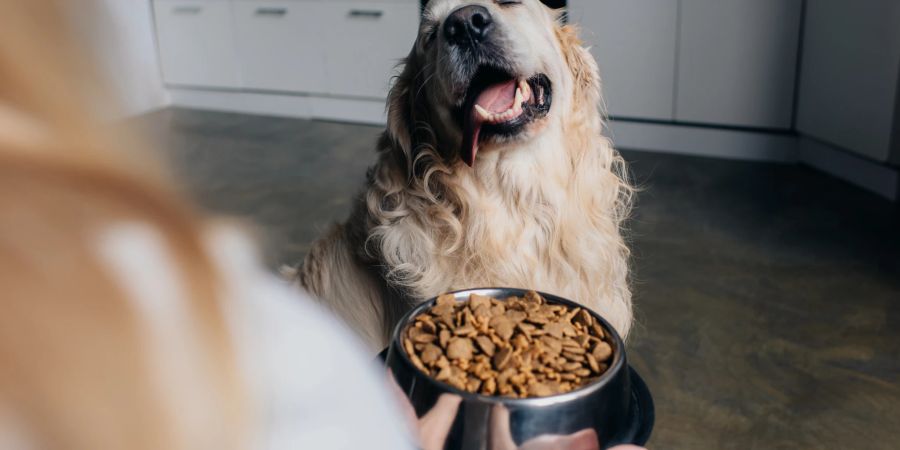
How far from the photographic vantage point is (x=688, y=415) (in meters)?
2.04

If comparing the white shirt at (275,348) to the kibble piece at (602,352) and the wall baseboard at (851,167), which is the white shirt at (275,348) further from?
the wall baseboard at (851,167)

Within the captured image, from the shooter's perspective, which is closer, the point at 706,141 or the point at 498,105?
the point at 498,105

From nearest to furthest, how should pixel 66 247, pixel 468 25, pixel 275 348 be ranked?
1. pixel 66 247
2. pixel 275 348
3. pixel 468 25

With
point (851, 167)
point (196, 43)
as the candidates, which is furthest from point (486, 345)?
point (196, 43)

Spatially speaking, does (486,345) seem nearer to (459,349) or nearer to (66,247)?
(459,349)

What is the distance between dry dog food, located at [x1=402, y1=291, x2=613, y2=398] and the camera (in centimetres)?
100

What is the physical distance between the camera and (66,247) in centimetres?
27

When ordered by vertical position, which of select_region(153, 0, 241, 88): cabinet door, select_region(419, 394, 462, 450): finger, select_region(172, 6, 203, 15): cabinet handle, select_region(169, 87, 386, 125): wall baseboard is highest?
select_region(419, 394, 462, 450): finger

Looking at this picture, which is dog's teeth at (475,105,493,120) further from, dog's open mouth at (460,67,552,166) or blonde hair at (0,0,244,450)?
blonde hair at (0,0,244,450)

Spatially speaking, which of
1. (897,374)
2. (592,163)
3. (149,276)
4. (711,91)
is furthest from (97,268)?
(711,91)

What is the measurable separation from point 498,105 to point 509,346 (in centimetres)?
70

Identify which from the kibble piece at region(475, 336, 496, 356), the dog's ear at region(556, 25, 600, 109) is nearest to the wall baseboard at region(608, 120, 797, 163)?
the dog's ear at region(556, 25, 600, 109)

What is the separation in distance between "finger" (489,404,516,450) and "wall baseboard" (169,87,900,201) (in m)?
2.91

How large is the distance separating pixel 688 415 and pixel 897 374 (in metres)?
0.59
